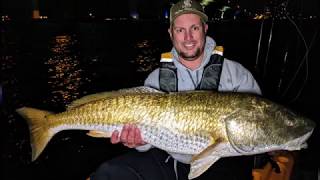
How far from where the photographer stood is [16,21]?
393 feet

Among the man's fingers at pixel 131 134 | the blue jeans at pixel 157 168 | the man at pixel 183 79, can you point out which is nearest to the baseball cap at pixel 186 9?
the man at pixel 183 79

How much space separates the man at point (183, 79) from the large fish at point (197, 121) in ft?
0.90

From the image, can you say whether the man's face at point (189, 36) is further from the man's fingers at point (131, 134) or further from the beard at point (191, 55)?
the man's fingers at point (131, 134)

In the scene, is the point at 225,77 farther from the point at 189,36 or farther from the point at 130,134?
the point at 130,134

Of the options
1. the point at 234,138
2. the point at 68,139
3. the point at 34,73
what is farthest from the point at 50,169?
the point at 34,73

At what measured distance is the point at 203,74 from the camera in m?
4.21

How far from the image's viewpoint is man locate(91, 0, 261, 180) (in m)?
3.94

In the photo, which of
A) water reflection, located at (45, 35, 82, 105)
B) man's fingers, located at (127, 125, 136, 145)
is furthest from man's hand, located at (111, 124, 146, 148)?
water reflection, located at (45, 35, 82, 105)

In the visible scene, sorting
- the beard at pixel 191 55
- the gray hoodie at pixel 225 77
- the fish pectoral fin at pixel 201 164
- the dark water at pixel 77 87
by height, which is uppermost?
the beard at pixel 191 55

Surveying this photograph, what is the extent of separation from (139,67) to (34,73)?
314 inches

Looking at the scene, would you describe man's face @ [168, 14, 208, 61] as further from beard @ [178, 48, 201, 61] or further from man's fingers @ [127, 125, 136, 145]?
man's fingers @ [127, 125, 136, 145]

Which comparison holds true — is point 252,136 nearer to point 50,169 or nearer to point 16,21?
point 50,169

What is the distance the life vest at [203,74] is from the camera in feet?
13.7

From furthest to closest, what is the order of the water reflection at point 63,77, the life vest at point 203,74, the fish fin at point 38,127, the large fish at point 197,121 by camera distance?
the water reflection at point 63,77
the life vest at point 203,74
the fish fin at point 38,127
the large fish at point 197,121
